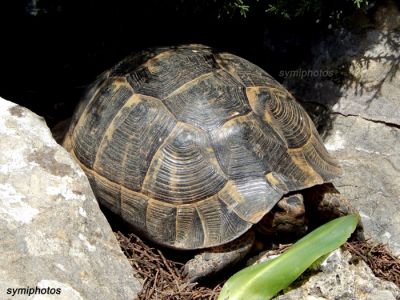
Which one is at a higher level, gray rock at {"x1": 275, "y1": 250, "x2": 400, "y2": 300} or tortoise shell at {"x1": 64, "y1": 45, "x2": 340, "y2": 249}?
tortoise shell at {"x1": 64, "y1": 45, "x2": 340, "y2": 249}

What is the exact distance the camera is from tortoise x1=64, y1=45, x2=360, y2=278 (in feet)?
11.6

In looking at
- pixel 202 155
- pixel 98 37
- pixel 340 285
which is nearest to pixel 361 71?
pixel 202 155

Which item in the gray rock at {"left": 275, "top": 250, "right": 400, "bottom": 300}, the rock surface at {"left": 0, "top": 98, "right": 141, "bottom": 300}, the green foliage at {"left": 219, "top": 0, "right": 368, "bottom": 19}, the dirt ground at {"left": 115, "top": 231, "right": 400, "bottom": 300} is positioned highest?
the green foliage at {"left": 219, "top": 0, "right": 368, "bottom": 19}

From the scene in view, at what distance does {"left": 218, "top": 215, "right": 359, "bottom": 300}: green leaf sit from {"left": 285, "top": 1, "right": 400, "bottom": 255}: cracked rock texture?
608mm

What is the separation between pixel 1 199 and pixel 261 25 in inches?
109

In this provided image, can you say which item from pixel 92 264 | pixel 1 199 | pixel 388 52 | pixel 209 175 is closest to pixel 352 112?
pixel 388 52

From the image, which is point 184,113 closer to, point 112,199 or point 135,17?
point 112,199

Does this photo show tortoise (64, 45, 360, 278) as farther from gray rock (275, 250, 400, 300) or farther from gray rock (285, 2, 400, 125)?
gray rock (285, 2, 400, 125)

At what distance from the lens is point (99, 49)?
5406 mm

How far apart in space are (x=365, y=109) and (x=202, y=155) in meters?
1.54

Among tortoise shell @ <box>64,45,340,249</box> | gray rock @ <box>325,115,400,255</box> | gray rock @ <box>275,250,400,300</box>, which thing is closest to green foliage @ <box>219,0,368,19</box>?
tortoise shell @ <box>64,45,340,249</box>

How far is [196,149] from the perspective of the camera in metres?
3.60

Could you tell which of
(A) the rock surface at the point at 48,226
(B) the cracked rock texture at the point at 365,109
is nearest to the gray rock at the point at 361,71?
(B) the cracked rock texture at the point at 365,109

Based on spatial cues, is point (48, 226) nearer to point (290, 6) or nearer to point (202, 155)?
point (202, 155)
